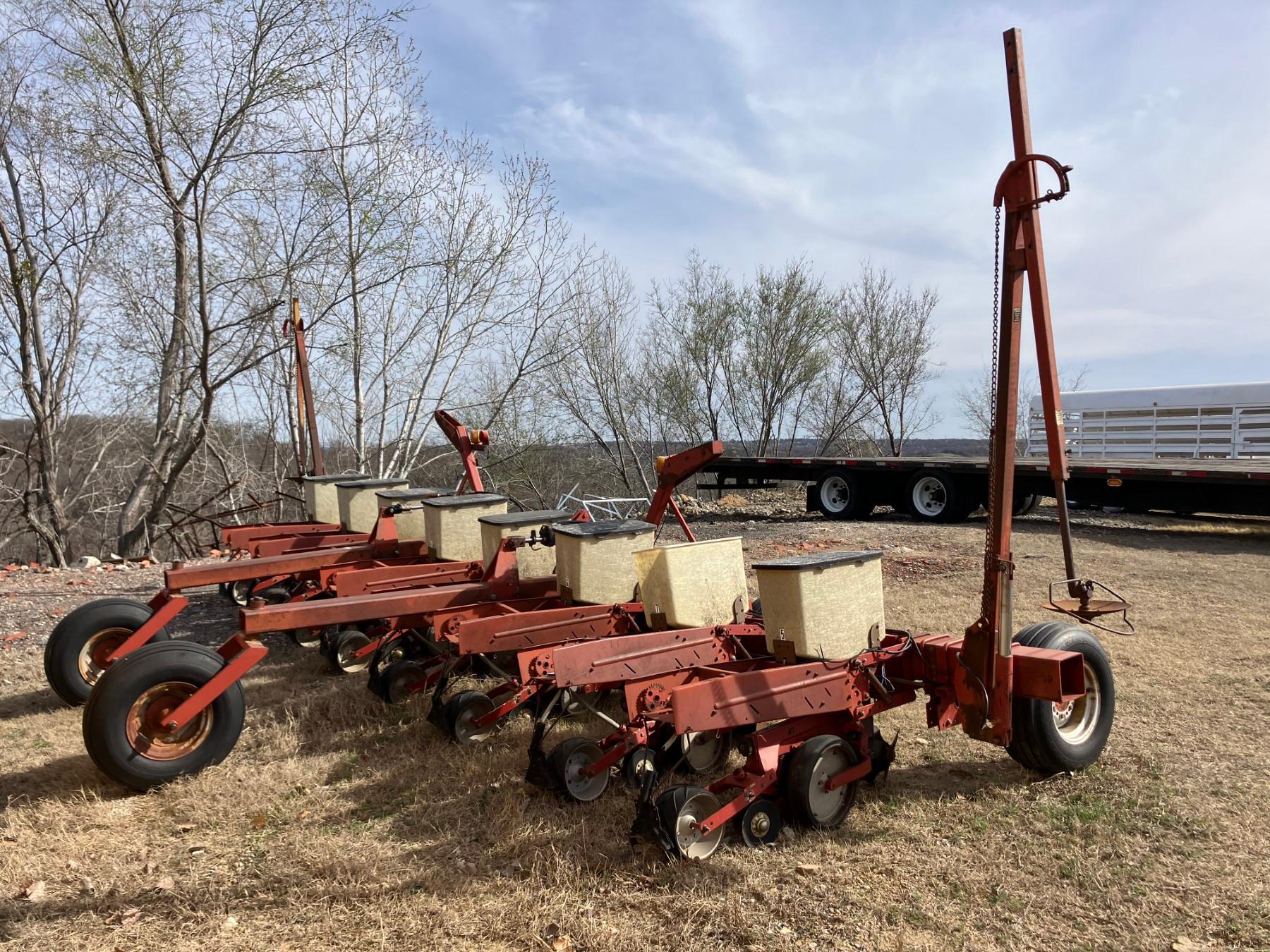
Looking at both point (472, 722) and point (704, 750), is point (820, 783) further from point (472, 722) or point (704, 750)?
point (472, 722)

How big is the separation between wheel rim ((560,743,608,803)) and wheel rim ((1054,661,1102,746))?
2.12m

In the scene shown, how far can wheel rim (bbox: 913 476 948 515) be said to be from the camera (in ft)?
41.5

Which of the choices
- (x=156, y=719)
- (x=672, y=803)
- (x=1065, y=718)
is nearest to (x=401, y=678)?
(x=156, y=719)

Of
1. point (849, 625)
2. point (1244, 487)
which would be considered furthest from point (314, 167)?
point (1244, 487)

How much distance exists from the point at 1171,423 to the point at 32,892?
16.8 m

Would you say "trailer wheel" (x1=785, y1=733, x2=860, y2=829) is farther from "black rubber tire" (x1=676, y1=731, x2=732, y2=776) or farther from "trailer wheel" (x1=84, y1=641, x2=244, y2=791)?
"trailer wheel" (x1=84, y1=641, x2=244, y2=791)

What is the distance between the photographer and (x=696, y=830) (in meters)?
3.08

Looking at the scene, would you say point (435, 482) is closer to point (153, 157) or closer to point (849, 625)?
point (153, 157)

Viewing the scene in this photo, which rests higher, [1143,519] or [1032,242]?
[1032,242]

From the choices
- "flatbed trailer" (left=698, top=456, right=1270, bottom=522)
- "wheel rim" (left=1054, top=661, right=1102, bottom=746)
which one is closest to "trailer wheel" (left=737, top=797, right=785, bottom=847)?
"wheel rim" (left=1054, top=661, right=1102, bottom=746)

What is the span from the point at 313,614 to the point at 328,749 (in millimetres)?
888

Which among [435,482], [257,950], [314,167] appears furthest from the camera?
[435,482]

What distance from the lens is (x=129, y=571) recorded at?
10.2 metres

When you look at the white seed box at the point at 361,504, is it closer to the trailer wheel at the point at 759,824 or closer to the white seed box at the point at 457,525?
the white seed box at the point at 457,525
